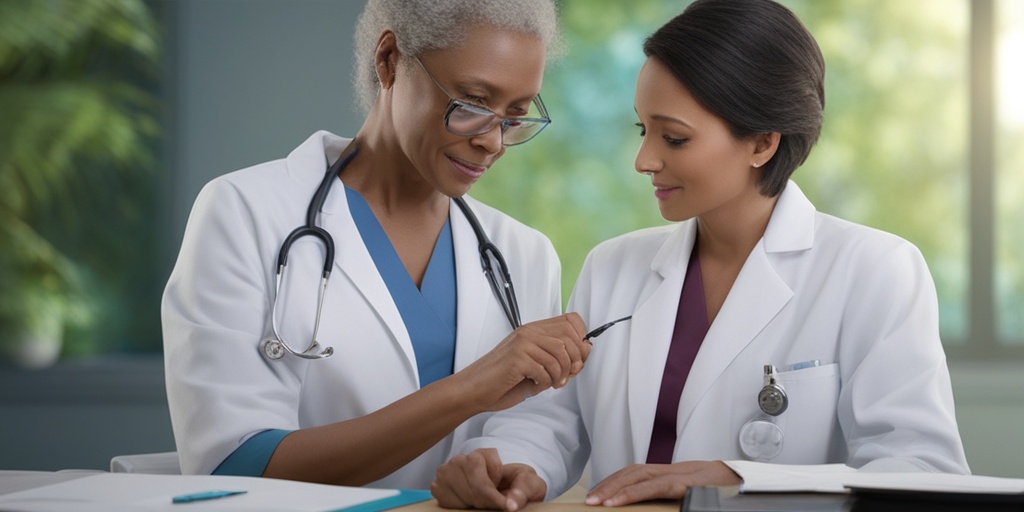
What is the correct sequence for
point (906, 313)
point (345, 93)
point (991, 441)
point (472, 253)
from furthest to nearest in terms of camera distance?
point (345, 93), point (991, 441), point (472, 253), point (906, 313)

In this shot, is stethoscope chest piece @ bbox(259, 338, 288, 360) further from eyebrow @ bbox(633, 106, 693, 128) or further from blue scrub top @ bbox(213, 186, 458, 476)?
eyebrow @ bbox(633, 106, 693, 128)

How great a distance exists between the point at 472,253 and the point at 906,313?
2.50ft

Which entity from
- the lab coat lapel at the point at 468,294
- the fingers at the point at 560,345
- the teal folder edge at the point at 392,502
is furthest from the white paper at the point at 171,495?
the lab coat lapel at the point at 468,294

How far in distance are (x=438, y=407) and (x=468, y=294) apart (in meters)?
0.36

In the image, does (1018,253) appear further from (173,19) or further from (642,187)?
(173,19)

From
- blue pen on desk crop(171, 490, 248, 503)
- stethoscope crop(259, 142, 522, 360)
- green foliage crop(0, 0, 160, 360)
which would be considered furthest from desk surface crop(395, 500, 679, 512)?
green foliage crop(0, 0, 160, 360)

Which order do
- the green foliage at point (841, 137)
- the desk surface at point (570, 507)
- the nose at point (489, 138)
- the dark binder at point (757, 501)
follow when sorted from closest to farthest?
the dark binder at point (757, 501) < the desk surface at point (570, 507) < the nose at point (489, 138) < the green foliage at point (841, 137)

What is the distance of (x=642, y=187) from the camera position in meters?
3.86

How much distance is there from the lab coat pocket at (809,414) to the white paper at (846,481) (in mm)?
260

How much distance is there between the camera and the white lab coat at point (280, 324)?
1.56 meters

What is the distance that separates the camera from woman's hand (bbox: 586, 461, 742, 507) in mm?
1280

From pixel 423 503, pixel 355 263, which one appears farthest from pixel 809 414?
pixel 355 263

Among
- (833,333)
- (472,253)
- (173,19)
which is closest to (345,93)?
(173,19)

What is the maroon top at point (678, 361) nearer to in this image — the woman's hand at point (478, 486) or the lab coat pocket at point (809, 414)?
the lab coat pocket at point (809, 414)
